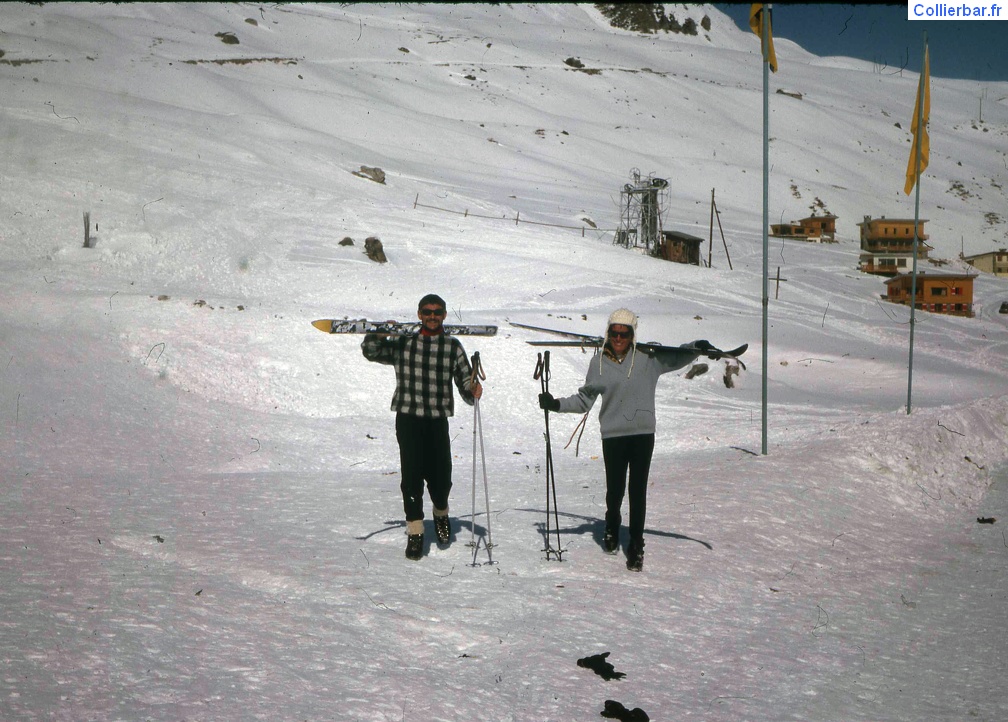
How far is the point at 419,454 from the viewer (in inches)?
281

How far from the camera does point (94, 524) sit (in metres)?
7.93

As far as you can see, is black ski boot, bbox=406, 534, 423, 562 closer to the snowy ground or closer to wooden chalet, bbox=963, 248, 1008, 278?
the snowy ground

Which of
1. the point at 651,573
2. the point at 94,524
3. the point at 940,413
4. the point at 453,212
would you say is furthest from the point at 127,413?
the point at 453,212

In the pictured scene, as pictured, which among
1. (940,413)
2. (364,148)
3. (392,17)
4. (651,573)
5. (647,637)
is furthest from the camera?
(392,17)

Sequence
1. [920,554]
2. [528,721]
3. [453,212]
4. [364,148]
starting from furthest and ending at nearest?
1. [364,148]
2. [453,212]
3. [920,554]
4. [528,721]

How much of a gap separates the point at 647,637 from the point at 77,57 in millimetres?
63390

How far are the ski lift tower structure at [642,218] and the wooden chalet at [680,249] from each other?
65cm

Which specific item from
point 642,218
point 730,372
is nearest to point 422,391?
point 730,372

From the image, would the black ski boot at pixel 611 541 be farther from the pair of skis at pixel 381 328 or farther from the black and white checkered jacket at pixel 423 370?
the pair of skis at pixel 381 328

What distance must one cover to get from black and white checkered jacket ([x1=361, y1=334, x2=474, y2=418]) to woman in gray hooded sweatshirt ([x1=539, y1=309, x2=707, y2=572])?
0.84m

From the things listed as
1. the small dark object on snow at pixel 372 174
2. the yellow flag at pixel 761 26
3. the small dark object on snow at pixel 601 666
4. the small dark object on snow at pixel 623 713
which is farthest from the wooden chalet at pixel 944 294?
the small dark object on snow at pixel 623 713

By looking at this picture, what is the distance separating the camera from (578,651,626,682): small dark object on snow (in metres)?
5.21

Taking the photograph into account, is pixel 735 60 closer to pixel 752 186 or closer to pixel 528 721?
pixel 752 186

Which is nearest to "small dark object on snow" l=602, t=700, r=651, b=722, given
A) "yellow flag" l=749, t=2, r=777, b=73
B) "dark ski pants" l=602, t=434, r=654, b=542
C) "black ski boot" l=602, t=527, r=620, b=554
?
"dark ski pants" l=602, t=434, r=654, b=542
